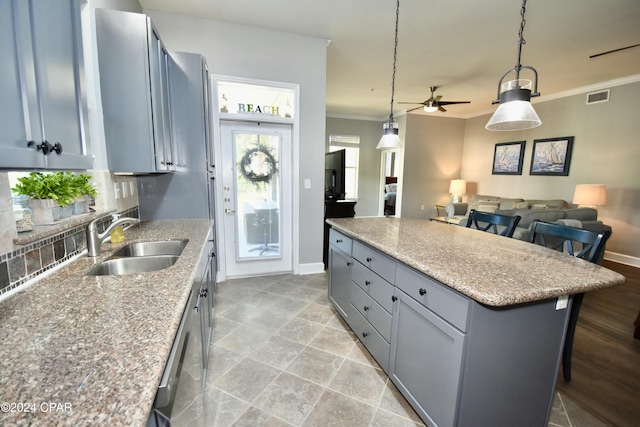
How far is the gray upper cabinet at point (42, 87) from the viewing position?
717 millimetres

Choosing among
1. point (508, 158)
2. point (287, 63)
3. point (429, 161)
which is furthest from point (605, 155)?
point (287, 63)

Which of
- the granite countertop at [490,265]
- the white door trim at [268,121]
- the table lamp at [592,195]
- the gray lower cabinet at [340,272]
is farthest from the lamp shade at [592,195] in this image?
the white door trim at [268,121]

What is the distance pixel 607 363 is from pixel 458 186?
16.8 ft

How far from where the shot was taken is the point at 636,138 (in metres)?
4.09

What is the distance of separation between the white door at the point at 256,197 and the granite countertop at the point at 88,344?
7.01 feet

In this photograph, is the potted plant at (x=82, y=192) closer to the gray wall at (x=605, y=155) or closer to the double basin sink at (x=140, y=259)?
the double basin sink at (x=140, y=259)

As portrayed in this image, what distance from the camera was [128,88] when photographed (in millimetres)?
1635

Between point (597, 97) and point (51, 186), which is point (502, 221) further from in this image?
point (597, 97)

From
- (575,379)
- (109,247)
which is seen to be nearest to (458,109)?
(575,379)

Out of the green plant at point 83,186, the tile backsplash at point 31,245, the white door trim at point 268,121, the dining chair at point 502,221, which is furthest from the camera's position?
the white door trim at point 268,121

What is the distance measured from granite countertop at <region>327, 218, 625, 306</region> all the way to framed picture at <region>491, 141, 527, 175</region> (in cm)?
480

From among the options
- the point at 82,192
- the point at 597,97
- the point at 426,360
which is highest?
the point at 597,97

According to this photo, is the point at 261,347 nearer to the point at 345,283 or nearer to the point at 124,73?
the point at 345,283

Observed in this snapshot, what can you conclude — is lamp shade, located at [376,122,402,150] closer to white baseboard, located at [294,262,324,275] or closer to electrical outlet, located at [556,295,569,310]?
electrical outlet, located at [556,295,569,310]
